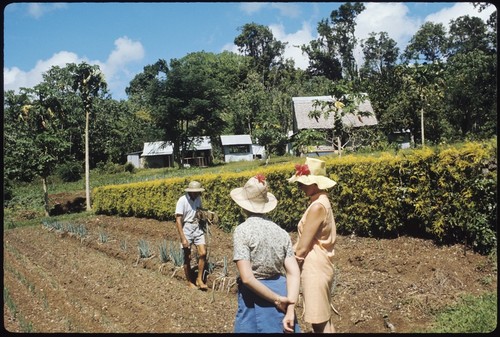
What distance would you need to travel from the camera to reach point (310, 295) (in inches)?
146

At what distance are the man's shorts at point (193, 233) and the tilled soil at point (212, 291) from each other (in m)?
0.58

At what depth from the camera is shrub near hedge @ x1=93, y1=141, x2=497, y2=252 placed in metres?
7.14

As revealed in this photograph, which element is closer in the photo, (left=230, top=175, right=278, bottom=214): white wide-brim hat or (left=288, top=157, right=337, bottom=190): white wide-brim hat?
(left=230, top=175, right=278, bottom=214): white wide-brim hat

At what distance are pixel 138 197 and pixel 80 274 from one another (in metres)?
10.4

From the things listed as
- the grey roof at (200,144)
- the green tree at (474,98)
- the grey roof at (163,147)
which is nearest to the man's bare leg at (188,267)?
the green tree at (474,98)

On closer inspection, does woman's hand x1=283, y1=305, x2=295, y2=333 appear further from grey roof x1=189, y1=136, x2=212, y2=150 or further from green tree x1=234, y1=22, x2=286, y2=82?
green tree x1=234, y1=22, x2=286, y2=82

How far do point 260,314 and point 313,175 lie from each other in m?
1.42

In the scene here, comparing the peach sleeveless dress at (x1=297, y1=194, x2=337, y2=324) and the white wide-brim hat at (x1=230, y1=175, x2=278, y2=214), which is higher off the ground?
the white wide-brim hat at (x1=230, y1=175, x2=278, y2=214)

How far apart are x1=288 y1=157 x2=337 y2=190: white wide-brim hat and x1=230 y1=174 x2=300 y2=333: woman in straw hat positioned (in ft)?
2.39

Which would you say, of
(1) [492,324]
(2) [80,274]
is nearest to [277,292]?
(1) [492,324]

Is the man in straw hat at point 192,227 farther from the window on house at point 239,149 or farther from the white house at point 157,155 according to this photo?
the window on house at point 239,149

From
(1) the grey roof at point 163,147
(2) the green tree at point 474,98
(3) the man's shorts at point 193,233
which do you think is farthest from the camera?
(1) the grey roof at point 163,147

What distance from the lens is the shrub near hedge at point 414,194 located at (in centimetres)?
714

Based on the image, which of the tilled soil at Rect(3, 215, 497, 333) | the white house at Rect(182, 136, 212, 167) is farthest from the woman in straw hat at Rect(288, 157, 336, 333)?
the white house at Rect(182, 136, 212, 167)
